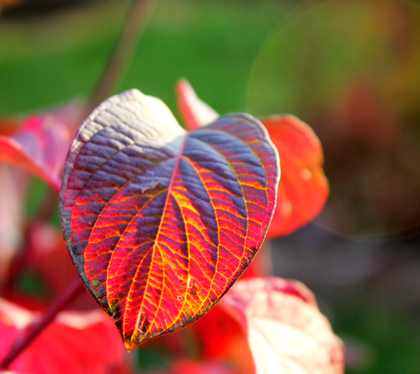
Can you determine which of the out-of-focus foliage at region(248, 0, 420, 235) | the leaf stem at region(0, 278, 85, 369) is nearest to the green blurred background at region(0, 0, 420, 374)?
the out-of-focus foliage at region(248, 0, 420, 235)

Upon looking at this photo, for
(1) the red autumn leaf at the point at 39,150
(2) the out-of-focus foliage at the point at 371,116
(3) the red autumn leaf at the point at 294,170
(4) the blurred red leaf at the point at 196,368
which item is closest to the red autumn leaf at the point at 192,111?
(3) the red autumn leaf at the point at 294,170

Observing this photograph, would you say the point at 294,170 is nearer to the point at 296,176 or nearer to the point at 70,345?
the point at 296,176

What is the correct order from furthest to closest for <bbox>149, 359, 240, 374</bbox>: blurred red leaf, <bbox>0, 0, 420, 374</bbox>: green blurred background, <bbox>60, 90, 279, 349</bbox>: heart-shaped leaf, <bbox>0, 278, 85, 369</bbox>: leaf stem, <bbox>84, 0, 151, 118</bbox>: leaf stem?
<bbox>0, 0, 420, 374</bbox>: green blurred background < <bbox>84, 0, 151, 118</bbox>: leaf stem < <bbox>149, 359, 240, 374</bbox>: blurred red leaf < <bbox>0, 278, 85, 369</bbox>: leaf stem < <bbox>60, 90, 279, 349</bbox>: heart-shaped leaf

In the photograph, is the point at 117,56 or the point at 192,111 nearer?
the point at 192,111

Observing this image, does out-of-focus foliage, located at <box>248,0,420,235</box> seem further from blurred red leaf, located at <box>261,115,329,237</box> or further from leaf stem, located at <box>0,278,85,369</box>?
leaf stem, located at <box>0,278,85,369</box>

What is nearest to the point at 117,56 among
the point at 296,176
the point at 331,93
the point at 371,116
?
the point at 296,176
